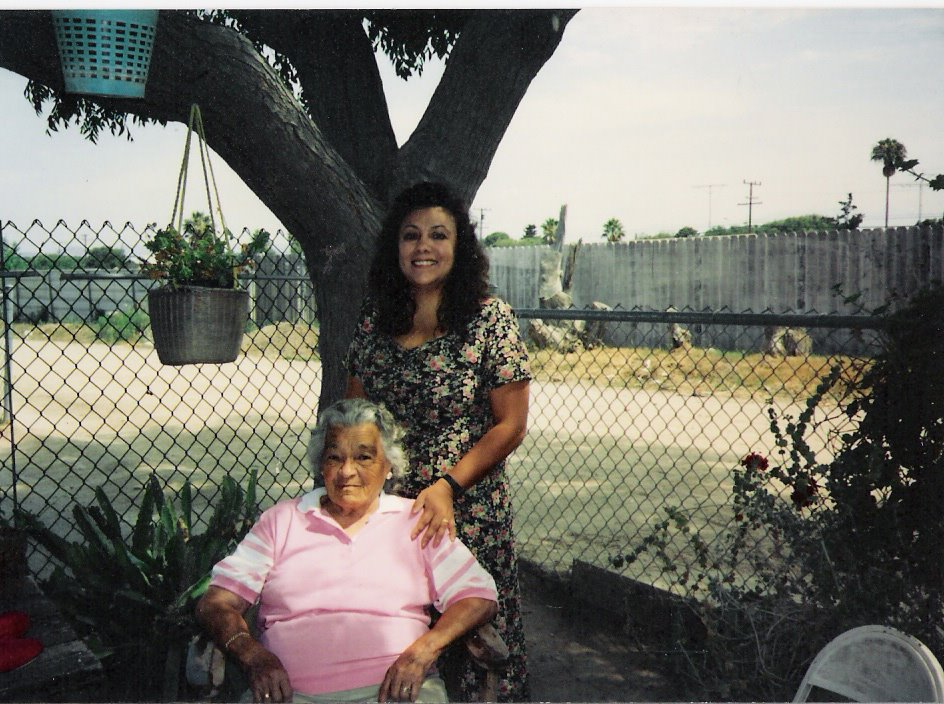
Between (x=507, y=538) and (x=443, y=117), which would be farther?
(x=443, y=117)

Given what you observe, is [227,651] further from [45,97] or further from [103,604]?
[45,97]

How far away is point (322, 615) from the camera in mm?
2059

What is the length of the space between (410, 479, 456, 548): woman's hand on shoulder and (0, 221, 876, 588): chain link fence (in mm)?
1293

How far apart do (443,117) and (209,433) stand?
18.7 feet

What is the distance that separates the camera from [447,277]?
2391 mm

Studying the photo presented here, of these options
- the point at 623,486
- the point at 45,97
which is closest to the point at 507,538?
the point at 45,97

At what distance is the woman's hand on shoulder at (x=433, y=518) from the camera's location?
212 centimetres

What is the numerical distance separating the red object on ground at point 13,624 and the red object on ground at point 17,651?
0.03 metres

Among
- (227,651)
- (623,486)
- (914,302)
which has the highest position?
(914,302)

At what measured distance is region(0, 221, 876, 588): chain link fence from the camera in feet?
13.5

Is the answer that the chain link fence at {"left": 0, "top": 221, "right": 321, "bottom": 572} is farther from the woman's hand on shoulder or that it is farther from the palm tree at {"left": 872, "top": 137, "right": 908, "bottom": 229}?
the palm tree at {"left": 872, "top": 137, "right": 908, "bottom": 229}

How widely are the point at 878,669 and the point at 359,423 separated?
4.49 ft

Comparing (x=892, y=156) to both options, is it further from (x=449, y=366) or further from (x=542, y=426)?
(x=542, y=426)

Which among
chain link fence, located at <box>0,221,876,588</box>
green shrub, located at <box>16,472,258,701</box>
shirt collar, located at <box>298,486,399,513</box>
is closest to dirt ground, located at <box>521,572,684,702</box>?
chain link fence, located at <box>0,221,876,588</box>
